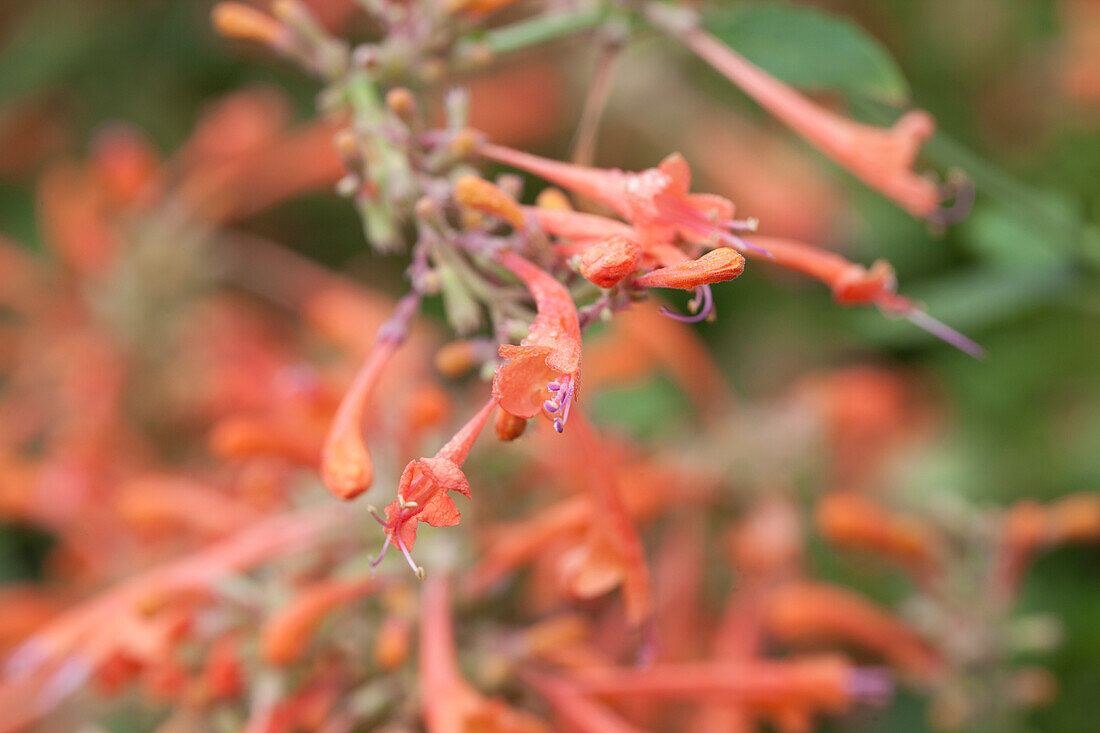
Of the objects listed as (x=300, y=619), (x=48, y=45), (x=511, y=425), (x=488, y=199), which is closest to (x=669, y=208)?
(x=488, y=199)

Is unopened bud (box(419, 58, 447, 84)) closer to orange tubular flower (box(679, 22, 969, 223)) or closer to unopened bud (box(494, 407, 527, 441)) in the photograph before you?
orange tubular flower (box(679, 22, 969, 223))

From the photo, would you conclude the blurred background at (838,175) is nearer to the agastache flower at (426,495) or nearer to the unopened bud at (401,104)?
the unopened bud at (401,104)

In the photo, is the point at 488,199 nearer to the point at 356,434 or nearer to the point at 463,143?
the point at 463,143

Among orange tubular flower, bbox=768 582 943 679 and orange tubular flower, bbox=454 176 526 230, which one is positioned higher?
orange tubular flower, bbox=454 176 526 230

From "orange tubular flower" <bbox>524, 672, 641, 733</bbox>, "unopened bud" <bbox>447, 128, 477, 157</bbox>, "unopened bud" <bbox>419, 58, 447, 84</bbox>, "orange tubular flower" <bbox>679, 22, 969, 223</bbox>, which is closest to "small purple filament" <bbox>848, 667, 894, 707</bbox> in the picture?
"orange tubular flower" <bbox>524, 672, 641, 733</bbox>

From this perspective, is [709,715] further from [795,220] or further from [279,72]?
[279,72]

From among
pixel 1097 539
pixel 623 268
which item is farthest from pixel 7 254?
pixel 1097 539

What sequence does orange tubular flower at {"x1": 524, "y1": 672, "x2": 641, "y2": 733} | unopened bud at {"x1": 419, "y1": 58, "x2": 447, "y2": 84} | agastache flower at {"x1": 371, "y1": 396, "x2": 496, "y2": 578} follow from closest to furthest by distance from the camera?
agastache flower at {"x1": 371, "y1": 396, "x2": 496, "y2": 578}
unopened bud at {"x1": 419, "y1": 58, "x2": 447, "y2": 84}
orange tubular flower at {"x1": 524, "y1": 672, "x2": 641, "y2": 733}
